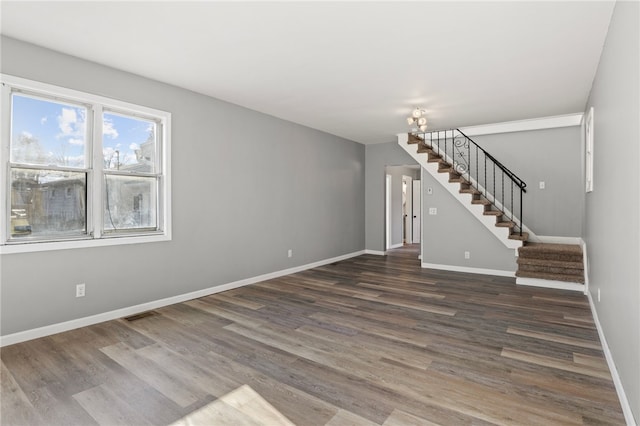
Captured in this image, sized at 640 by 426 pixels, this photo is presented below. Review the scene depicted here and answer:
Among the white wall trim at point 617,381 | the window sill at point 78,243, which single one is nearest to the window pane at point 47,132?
the window sill at point 78,243

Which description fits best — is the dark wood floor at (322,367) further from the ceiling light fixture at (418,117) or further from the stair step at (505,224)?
the ceiling light fixture at (418,117)

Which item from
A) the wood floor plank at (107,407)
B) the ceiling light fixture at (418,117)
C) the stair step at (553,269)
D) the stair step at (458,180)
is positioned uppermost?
the ceiling light fixture at (418,117)

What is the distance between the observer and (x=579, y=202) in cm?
571

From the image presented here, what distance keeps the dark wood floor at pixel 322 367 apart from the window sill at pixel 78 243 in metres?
0.84

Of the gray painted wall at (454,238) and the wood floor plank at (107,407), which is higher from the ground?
the gray painted wall at (454,238)

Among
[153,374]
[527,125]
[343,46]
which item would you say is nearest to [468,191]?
[527,125]

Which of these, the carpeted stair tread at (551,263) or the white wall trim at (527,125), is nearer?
the carpeted stair tread at (551,263)

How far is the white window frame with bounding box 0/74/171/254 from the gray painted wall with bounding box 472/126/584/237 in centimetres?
578

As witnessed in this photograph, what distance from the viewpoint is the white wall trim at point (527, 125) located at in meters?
5.59

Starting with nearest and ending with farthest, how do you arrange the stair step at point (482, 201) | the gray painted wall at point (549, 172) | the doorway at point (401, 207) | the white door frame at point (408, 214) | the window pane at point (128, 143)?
the window pane at point (128, 143)
the gray painted wall at point (549, 172)
the stair step at point (482, 201)
the doorway at point (401, 207)
the white door frame at point (408, 214)

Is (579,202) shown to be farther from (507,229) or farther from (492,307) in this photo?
(492,307)

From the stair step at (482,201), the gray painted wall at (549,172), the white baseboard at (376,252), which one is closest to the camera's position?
the gray painted wall at (549,172)

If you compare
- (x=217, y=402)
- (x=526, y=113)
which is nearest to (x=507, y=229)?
(x=526, y=113)

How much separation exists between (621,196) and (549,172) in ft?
14.4
